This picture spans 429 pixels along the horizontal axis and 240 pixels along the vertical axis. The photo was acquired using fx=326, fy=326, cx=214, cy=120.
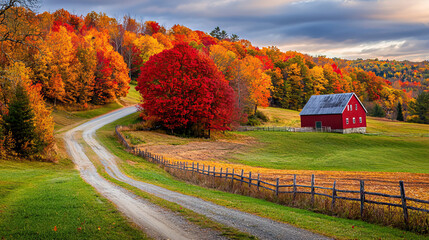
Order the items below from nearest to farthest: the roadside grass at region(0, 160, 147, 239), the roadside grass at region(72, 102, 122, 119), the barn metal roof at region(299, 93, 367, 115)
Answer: the roadside grass at region(0, 160, 147, 239), the barn metal roof at region(299, 93, 367, 115), the roadside grass at region(72, 102, 122, 119)

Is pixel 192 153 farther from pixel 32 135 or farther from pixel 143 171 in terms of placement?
pixel 32 135

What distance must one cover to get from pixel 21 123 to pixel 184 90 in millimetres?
23377

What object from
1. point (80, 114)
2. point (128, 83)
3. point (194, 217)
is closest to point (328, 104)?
point (128, 83)

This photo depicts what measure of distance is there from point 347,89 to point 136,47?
7589cm

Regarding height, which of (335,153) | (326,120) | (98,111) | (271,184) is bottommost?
(335,153)

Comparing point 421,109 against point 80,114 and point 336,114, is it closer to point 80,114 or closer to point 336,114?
point 336,114

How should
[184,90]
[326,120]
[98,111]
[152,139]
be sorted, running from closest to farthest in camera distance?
[152,139], [184,90], [326,120], [98,111]

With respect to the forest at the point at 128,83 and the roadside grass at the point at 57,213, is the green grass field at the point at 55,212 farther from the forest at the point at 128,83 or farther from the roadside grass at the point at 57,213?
the forest at the point at 128,83

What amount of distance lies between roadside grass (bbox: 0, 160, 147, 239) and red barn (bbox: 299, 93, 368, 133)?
52.5 metres

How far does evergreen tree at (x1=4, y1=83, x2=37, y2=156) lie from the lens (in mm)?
30703

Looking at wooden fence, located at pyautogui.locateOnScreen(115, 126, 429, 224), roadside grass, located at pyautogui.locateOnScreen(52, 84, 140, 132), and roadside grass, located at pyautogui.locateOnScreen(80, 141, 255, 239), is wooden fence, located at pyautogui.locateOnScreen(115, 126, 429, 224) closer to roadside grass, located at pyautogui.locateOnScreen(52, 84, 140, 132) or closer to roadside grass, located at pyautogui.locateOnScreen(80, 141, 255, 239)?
roadside grass, located at pyautogui.locateOnScreen(80, 141, 255, 239)

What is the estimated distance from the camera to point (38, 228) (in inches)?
440

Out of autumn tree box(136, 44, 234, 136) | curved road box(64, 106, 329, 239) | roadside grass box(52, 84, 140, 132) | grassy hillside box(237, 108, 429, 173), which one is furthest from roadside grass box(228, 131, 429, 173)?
roadside grass box(52, 84, 140, 132)

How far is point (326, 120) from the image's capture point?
64375mm
